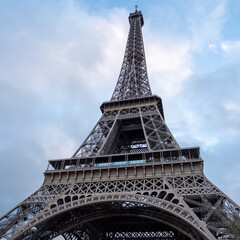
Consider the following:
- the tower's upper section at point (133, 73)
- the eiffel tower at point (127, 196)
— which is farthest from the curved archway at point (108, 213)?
the tower's upper section at point (133, 73)

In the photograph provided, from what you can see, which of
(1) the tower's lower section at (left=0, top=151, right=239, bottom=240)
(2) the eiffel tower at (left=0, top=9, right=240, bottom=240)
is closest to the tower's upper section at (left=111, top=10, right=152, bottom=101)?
(2) the eiffel tower at (left=0, top=9, right=240, bottom=240)

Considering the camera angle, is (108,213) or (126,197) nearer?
(126,197)

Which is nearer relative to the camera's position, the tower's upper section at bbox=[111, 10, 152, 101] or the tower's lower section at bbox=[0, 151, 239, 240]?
the tower's lower section at bbox=[0, 151, 239, 240]

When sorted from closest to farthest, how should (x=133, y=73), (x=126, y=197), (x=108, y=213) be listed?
1. (x=126, y=197)
2. (x=108, y=213)
3. (x=133, y=73)

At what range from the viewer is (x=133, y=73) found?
38000 mm

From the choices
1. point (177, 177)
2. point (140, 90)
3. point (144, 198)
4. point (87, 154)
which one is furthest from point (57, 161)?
point (140, 90)

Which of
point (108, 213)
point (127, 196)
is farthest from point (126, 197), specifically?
point (108, 213)

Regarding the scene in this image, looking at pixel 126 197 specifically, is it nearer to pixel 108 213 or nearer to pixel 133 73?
pixel 108 213

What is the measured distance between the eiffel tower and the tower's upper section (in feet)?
13.4

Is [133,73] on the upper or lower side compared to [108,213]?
upper

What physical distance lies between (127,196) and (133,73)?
22.7 meters

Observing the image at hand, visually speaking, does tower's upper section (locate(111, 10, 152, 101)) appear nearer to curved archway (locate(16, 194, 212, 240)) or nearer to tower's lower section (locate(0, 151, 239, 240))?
tower's lower section (locate(0, 151, 239, 240))

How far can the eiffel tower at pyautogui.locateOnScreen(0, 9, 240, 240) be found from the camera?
1788 centimetres

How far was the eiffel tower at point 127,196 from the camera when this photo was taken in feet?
58.6
